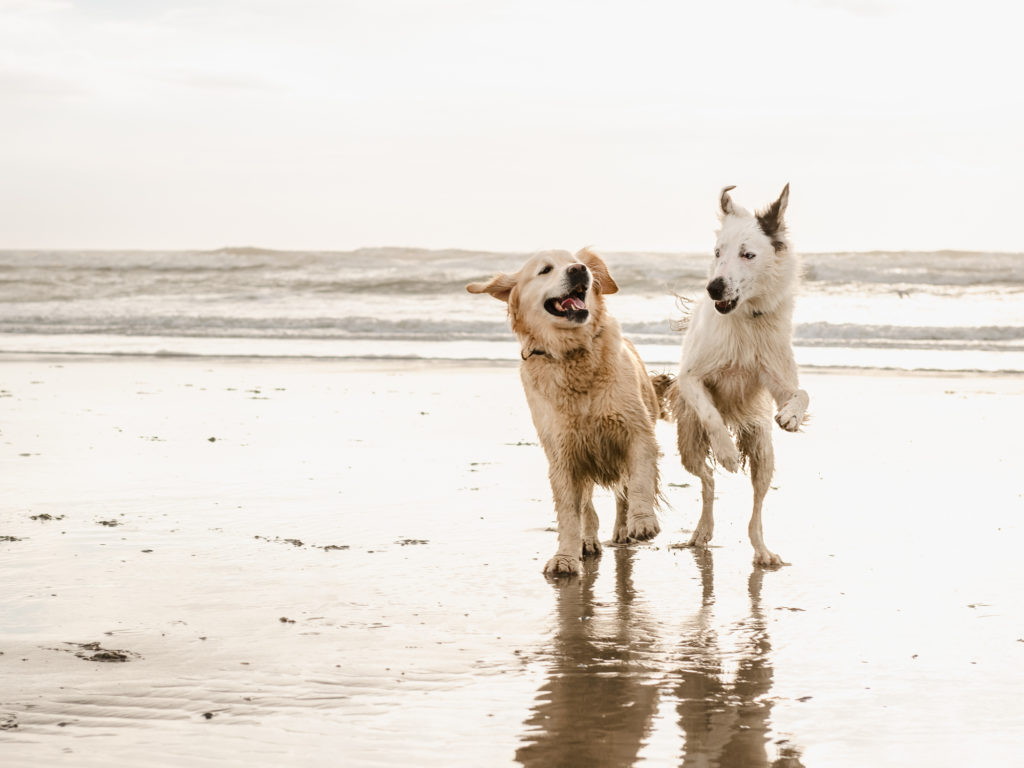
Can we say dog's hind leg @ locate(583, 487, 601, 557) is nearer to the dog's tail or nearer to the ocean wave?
the dog's tail

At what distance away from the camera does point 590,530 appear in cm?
612

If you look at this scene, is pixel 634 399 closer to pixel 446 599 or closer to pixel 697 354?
pixel 697 354

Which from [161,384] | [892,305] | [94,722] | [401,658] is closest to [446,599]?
[401,658]

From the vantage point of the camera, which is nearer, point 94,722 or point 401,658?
point 94,722

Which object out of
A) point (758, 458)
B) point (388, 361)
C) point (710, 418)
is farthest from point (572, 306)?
point (388, 361)

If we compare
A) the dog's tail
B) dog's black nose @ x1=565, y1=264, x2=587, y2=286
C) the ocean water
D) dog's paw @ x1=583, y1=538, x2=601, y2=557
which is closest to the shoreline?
the ocean water

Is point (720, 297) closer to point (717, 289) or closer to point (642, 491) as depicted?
point (717, 289)

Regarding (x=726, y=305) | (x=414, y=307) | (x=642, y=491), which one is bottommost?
(x=642, y=491)

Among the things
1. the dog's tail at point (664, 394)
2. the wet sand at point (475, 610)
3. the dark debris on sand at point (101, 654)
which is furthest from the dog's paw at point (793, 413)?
the dark debris on sand at point (101, 654)

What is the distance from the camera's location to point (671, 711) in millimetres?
3576

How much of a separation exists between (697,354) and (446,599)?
6.68 feet

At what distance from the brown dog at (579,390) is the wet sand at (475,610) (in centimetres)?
40

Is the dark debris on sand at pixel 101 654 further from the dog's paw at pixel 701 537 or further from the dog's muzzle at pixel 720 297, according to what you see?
the dog's muzzle at pixel 720 297

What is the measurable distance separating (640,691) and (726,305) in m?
2.68
